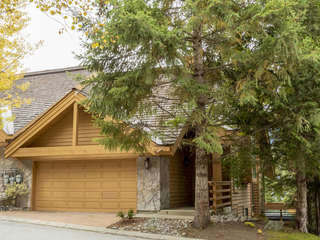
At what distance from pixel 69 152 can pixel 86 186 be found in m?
1.70

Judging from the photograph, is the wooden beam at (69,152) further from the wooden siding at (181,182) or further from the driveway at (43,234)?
the driveway at (43,234)

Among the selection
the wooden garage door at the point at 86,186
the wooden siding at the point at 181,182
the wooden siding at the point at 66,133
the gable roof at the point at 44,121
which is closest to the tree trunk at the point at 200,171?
the wooden siding at the point at 181,182

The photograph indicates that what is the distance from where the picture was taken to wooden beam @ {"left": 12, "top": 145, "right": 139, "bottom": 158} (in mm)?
11523

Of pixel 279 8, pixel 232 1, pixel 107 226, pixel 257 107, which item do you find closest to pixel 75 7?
pixel 232 1

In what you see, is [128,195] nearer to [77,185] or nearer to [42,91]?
[77,185]

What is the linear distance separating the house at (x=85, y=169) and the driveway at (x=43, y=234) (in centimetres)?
319

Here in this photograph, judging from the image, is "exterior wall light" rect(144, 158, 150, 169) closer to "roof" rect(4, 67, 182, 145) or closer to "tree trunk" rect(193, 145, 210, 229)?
"roof" rect(4, 67, 182, 145)

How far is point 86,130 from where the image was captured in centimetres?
1264

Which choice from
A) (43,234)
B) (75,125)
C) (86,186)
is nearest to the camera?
(43,234)

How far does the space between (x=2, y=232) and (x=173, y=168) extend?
6171 millimetres

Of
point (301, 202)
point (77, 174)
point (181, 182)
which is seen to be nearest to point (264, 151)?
point (301, 202)

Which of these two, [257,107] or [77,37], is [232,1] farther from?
[77,37]

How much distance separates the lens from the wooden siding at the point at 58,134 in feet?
42.1

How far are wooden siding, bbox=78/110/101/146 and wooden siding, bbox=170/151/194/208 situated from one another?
3073 mm
